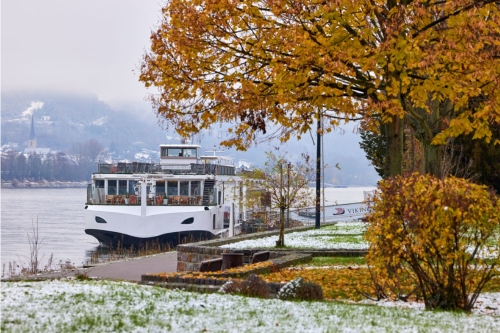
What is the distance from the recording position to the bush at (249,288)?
1048 cm

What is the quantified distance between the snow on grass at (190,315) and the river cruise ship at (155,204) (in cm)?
3300

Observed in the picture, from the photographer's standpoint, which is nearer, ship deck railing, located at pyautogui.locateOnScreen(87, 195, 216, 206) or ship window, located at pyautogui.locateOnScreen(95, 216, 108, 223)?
ship window, located at pyautogui.locateOnScreen(95, 216, 108, 223)

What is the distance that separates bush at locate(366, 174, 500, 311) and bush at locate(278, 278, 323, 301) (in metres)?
0.91

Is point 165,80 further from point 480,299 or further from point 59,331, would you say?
point 59,331

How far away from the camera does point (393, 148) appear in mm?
14484

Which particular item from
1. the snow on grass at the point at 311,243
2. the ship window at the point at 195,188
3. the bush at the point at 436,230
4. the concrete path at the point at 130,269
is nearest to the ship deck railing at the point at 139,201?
the ship window at the point at 195,188

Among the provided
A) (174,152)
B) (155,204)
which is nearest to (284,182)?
(155,204)

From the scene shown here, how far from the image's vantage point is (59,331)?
6898mm

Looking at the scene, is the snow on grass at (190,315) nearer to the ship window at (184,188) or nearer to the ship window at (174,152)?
the ship window at (184,188)

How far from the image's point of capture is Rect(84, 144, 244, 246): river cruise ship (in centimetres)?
4500

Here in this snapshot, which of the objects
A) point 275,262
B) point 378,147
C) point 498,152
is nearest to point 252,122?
point 275,262

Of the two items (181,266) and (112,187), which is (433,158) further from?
(112,187)

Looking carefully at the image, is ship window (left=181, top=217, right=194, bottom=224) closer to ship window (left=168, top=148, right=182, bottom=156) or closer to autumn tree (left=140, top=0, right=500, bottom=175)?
ship window (left=168, top=148, right=182, bottom=156)

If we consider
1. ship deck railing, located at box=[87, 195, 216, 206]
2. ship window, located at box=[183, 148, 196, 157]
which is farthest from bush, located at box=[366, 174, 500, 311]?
ship window, located at box=[183, 148, 196, 157]
